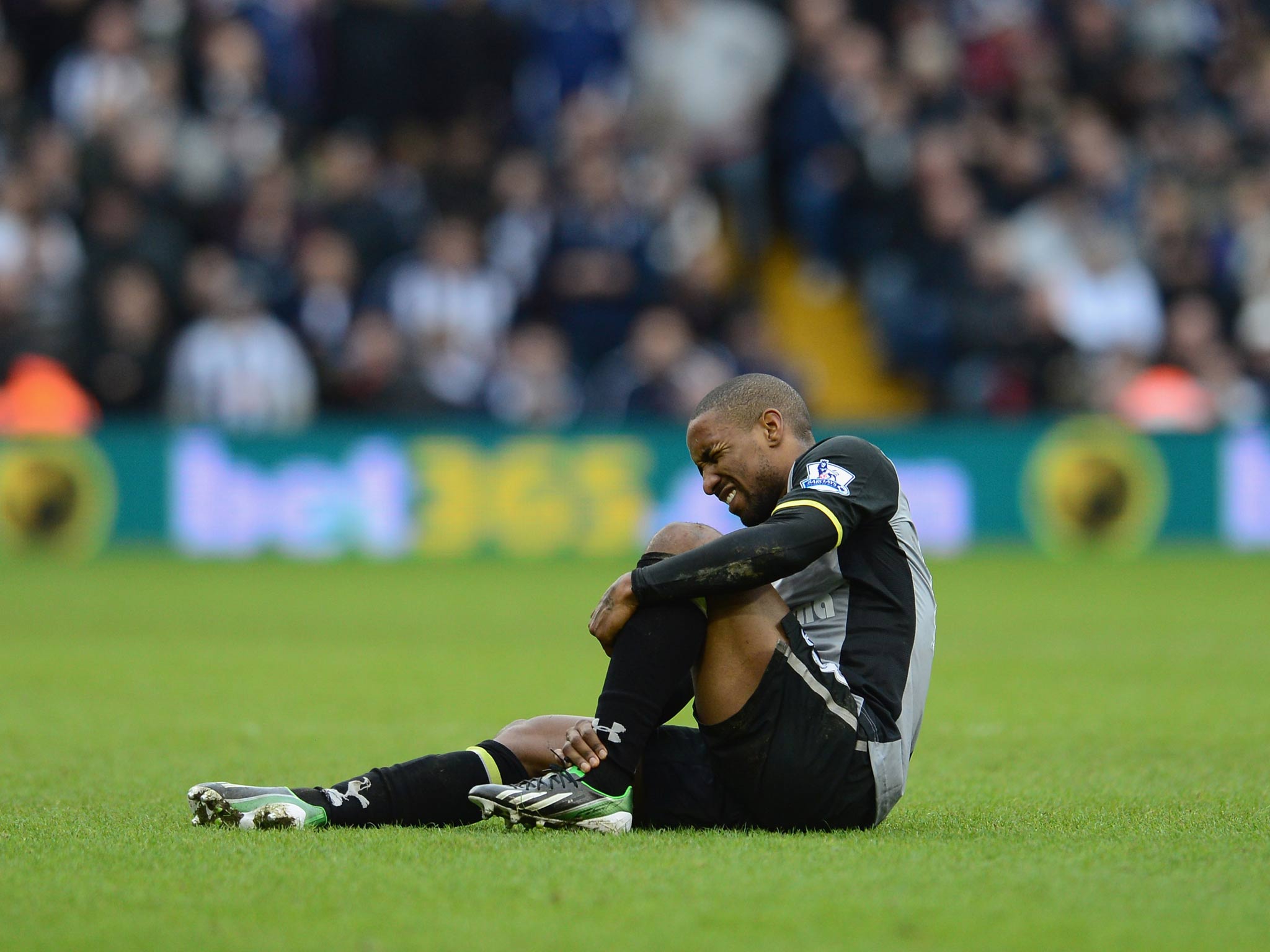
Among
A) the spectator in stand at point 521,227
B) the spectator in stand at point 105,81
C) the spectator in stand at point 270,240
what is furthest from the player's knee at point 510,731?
the spectator in stand at point 105,81

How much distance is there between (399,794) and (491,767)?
26cm

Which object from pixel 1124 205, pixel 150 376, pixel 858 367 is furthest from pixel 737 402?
pixel 1124 205

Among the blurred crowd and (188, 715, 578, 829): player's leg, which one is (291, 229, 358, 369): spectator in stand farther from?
(188, 715, 578, 829): player's leg

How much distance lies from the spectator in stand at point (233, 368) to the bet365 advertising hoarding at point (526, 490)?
2.09 feet

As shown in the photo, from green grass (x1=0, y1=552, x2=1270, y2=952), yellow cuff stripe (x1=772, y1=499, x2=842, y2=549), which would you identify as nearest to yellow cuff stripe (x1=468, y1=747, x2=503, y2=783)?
green grass (x1=0, y1=552, x2=1270, y2=952)

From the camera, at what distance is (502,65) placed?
18.8 m

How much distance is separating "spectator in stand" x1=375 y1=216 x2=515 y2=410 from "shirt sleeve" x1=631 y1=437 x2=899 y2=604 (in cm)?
1196

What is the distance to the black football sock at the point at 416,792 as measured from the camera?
4875mm

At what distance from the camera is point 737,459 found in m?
4.93

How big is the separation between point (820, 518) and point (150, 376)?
492 inches

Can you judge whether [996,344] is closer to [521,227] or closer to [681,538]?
[521,227]

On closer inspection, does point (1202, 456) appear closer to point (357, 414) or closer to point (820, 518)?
point (357, 414)

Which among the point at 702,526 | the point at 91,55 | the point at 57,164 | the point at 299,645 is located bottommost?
the point at 299,645

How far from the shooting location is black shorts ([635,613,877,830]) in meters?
4.65
